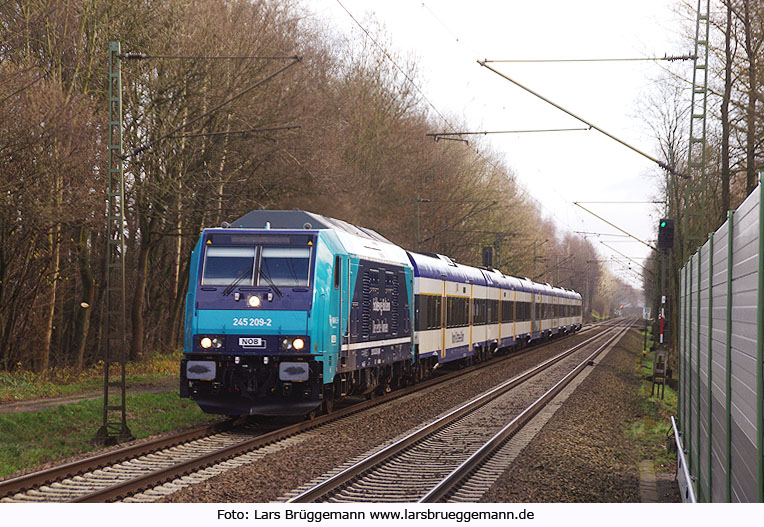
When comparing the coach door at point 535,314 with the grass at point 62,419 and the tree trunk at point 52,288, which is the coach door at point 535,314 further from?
the tree trunk at point 52,288

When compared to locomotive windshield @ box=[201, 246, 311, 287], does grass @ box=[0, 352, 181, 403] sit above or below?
below

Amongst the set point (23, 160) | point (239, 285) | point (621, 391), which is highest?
point (23, 160)

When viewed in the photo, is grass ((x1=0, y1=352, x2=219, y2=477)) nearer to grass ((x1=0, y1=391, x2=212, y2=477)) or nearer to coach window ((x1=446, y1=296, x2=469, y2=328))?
grass ((x1=0, y1=391, x2=212, y2=477))

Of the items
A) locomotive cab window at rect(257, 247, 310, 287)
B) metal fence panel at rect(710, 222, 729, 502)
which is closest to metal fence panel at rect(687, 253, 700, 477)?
metal fence panel at rect(710, 222, 729, 502)

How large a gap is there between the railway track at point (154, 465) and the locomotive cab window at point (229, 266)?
A: 2401 mm

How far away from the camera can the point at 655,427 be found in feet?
57.0

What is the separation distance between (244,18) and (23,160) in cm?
903

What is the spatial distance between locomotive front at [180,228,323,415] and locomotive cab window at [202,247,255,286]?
0.02m

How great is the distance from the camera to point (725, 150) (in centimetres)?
2562

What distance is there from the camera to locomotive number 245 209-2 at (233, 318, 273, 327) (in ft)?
47.5

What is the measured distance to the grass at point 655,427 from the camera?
545 inches

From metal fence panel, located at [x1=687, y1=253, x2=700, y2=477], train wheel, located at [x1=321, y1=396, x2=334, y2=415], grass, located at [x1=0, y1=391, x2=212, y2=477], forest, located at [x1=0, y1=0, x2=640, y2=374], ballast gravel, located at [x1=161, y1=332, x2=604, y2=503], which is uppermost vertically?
forest, located at [x1=0, y1=0, x2=640, y2=374]

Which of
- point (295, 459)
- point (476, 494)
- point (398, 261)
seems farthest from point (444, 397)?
point (476, 494)

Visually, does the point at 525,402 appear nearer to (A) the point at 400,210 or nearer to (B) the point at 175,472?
(B) the point at 175,472
